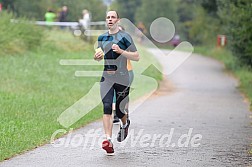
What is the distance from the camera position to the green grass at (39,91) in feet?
38.4

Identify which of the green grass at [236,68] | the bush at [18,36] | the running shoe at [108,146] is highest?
the running shoe at [108,146]

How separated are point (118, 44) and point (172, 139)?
252 cm

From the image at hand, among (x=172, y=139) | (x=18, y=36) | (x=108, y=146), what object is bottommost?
(x=18, y=36)

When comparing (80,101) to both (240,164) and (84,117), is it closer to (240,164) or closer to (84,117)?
(84,117)

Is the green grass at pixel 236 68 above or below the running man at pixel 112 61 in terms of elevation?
below

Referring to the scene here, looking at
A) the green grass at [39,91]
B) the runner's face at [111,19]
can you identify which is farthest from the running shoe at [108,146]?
the runner's face at [111,19]

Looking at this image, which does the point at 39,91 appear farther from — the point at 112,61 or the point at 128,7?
the point at 128,7

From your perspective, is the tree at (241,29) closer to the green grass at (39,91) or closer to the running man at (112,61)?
the green grass at (39,91)

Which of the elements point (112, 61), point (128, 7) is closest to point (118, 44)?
point (112, 61)

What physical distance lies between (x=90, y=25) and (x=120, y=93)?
28.7 m

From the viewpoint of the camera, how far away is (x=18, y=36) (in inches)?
1186

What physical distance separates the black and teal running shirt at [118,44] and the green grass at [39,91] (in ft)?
5.69

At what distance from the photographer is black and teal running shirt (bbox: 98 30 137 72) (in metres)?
10.4

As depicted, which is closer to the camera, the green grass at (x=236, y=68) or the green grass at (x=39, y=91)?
the green grass at (x=39, y=91)
